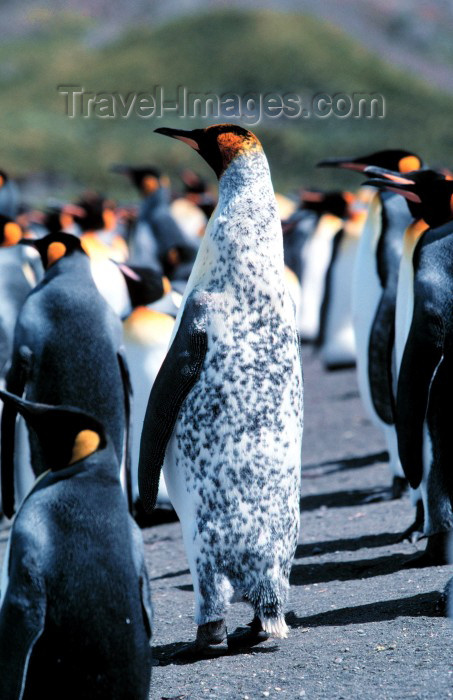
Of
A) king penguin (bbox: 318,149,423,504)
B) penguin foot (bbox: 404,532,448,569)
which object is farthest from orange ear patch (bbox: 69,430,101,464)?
king penguin (bbox: 318,149,423,504)

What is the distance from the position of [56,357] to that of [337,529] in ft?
5.20

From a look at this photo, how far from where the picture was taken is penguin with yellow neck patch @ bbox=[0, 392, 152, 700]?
2.72 meters

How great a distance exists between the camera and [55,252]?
490 centimetres

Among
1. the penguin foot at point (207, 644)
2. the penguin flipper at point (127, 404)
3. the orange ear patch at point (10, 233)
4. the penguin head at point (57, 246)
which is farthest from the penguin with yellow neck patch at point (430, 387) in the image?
the orange ear patch at point (10, 233)

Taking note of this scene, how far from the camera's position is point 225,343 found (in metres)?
3.68

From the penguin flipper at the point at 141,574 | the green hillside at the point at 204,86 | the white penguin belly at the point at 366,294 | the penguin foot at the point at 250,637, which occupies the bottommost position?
the penguin foot at the point at 250,637

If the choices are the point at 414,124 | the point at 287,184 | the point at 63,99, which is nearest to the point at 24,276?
the point at 287,184

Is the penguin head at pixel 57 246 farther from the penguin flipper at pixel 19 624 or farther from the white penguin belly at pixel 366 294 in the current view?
the penguin flipper at pixel 19 624

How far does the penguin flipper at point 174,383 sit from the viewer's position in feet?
12.0

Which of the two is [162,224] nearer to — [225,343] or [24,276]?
[24,276]

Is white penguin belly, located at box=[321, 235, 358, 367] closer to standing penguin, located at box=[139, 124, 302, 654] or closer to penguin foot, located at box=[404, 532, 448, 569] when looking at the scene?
penguin foot, located at box=[404, 532, 448, 569]

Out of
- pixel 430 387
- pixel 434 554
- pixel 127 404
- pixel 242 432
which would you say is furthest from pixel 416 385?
pixel 127 404

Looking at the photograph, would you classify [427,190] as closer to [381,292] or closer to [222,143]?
[222,143]

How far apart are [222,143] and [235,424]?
933 mm
